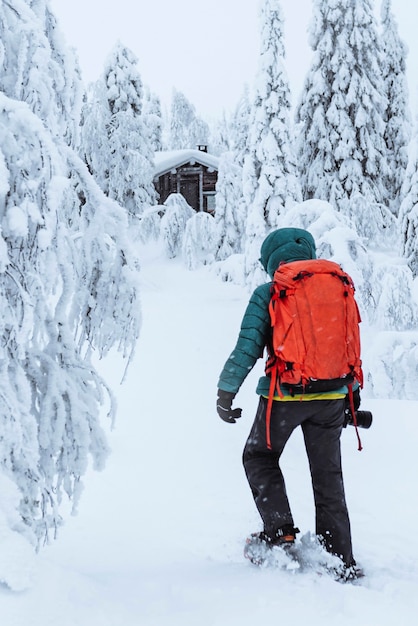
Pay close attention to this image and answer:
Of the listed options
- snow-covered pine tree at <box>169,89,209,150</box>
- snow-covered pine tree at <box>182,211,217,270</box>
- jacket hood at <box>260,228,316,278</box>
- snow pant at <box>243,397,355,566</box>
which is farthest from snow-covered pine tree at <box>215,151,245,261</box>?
snow-covered pine tree at <box>169,89,209,150</box>

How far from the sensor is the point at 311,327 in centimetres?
307

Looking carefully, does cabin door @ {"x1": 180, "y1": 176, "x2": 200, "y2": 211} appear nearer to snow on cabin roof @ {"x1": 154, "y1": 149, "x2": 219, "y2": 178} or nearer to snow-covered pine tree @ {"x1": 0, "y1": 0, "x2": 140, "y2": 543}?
snow on cabin roof @ {"x1": 154, "y1": 149, "x2": 219, "y2": 178}

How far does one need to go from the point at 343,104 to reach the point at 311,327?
22.5 m

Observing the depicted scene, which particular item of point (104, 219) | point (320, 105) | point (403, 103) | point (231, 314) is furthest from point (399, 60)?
point (104, 219)

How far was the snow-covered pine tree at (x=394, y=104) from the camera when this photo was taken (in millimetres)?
26625

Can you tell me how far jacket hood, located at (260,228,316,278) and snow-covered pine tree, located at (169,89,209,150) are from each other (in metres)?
71.0

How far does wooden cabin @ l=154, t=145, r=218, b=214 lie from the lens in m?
34.8

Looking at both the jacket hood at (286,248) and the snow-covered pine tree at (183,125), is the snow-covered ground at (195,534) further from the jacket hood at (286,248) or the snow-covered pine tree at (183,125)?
the snow-covered pine tree at (183,125)

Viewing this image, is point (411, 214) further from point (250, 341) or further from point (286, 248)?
point (250, 341)

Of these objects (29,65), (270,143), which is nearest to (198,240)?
(270,143)

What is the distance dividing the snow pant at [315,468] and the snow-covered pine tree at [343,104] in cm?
2039

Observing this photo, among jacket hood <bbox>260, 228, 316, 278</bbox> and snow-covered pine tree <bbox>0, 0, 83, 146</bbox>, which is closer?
snow-covered pine tree <bbox>0, 0, 83, 146</bbox>

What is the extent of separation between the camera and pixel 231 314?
727 inches

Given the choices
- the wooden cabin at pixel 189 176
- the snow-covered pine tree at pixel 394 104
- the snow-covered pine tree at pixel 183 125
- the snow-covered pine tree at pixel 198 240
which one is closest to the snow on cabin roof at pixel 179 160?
the wooden cabin at pixel 189 176
